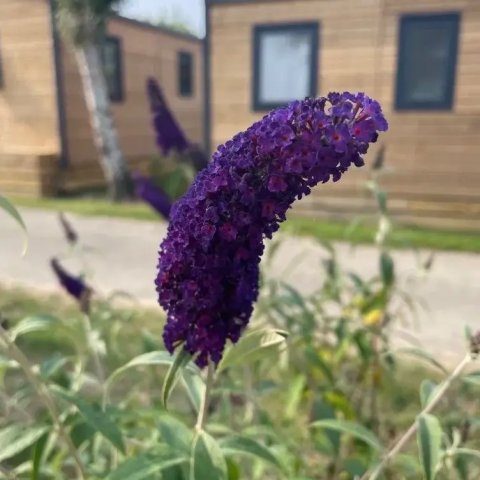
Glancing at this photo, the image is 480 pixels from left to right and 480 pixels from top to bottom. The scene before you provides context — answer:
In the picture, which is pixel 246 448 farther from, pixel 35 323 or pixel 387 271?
pixel 387 271

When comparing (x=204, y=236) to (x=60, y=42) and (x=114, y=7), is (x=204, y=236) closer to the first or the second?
(x=114, y=7)

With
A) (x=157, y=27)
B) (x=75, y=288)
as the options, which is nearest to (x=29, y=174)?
(x=157, y=27)

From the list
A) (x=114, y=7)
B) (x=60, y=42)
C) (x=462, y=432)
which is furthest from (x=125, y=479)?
(x=60, y=42)

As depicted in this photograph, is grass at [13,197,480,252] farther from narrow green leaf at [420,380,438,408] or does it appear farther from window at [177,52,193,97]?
window at [177,52,193,97]

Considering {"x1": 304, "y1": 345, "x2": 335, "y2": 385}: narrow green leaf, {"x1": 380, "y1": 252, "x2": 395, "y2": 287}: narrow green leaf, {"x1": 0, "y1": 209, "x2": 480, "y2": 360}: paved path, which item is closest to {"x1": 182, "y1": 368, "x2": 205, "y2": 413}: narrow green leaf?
{"x1": 304, "y1": 345, "x2": 335, "y2": 385}: narrow green leaf

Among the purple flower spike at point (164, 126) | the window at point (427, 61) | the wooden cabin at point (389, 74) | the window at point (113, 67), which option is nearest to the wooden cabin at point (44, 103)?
the window at point (113, 67)

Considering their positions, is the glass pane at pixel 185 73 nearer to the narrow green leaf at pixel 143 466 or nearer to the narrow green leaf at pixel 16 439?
the narrow green leaf at pixel 16 439
